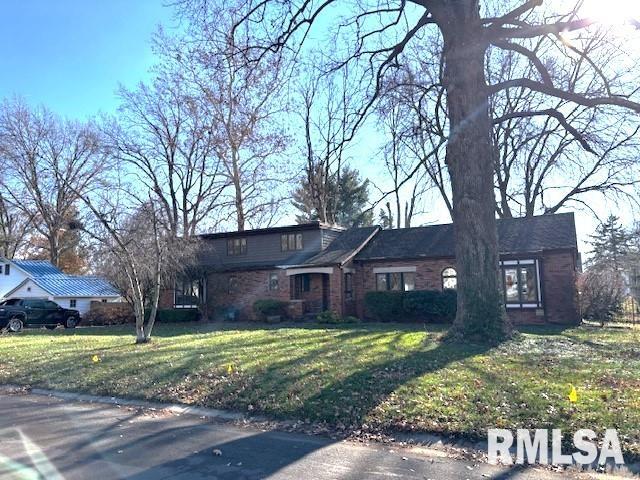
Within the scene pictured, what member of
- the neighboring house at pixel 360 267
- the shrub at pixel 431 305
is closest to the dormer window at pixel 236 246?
the neighboring house at pixel 360 267

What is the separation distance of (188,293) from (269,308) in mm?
6462

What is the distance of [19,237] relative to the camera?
4972cm

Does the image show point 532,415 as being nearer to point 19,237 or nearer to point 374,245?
point 374,245

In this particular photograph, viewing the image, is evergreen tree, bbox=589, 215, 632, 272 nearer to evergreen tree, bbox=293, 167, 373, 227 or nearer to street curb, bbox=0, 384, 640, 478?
evergreen tree, bbox=293, 167, 373, 227

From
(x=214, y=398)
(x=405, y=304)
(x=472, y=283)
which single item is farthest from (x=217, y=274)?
(x=214, y=398)

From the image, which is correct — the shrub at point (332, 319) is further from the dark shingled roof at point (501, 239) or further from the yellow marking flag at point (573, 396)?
the yellow marking flag at point (573, 396)

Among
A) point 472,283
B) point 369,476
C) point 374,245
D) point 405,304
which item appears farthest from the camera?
point 374,245

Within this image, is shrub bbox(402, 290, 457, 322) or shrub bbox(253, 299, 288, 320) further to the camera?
shrub bbox(253, 299, 288, 320)

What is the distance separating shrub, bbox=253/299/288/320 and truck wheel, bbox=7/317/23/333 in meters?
11.7

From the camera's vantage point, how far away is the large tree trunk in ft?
40.2

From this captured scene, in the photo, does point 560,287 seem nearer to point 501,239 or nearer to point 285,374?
point 501,239

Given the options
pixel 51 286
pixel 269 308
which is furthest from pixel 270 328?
pixel 51 286

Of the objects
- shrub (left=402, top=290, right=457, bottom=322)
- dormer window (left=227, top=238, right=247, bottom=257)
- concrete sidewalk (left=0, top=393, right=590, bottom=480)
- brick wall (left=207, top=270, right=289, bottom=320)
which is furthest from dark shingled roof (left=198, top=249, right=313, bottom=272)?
concrete sidewalk (left=0, top=393, right=590, bottom=480)

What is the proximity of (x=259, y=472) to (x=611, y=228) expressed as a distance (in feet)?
189
